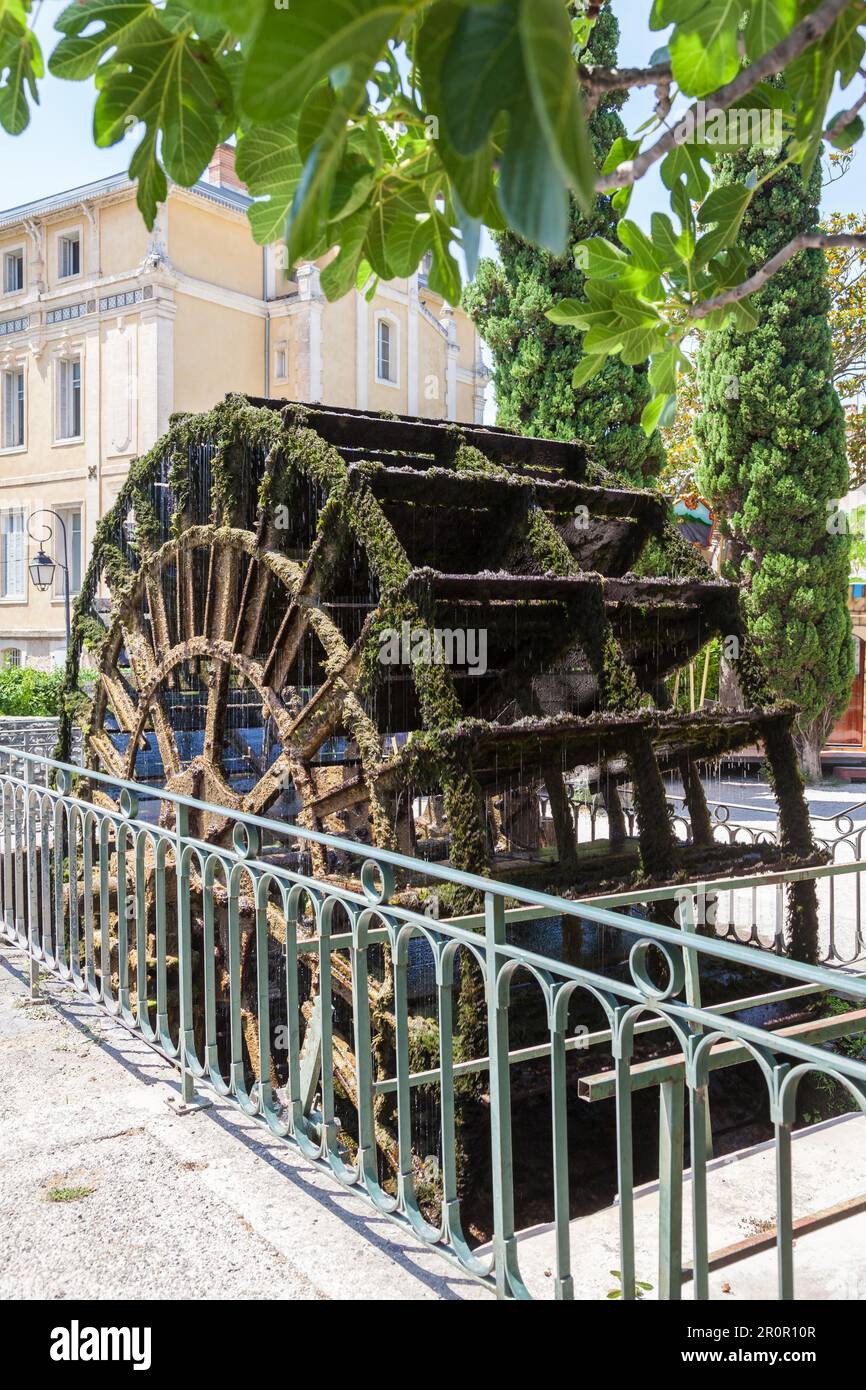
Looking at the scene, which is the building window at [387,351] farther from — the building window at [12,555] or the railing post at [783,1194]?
the railing post at [783,1194]

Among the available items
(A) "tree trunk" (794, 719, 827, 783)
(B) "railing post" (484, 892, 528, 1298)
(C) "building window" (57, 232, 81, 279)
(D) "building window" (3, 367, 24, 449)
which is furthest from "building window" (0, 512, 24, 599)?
(B) "railing post" (484, 892, 528, 1298)

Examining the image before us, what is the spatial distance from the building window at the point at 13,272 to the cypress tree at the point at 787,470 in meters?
13.3

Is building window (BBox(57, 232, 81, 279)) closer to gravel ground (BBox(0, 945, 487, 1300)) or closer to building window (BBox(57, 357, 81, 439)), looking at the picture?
building window (BBox(57, 357, 81, 439))

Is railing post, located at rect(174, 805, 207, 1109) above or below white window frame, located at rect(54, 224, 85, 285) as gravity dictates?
below

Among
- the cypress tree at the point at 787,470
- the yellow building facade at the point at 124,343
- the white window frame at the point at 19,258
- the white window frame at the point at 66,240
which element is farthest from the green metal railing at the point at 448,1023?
the white window frame at the point at 19,258

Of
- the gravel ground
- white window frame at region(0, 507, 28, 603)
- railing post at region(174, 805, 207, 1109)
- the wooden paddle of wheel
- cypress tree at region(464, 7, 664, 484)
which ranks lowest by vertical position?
the gravel ground

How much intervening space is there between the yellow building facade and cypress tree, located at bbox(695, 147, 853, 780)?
7.08 metres

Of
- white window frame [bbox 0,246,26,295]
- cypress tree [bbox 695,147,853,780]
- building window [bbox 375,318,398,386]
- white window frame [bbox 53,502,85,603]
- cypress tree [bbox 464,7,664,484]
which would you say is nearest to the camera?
cypress tree [bbox 464,7,664,484]

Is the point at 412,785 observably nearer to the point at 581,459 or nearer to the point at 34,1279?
the point at 34,1279

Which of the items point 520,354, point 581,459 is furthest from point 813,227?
point 581,459

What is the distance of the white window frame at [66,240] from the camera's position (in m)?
19.6

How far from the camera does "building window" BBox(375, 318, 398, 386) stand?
852 inches

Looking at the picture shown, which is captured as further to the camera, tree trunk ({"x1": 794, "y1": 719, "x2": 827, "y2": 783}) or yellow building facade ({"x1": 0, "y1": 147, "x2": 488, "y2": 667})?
yellow building facade ({"x1": 0, "y1": 147, "x2": 488, "y2": 667})
